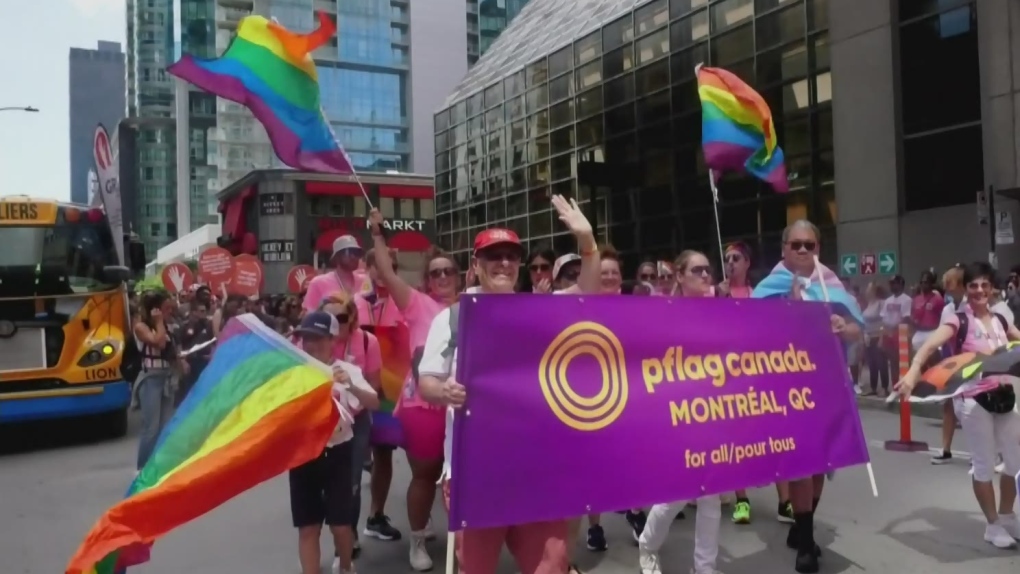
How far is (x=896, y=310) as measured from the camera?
532 inches

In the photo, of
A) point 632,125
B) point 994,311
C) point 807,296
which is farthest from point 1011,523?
point 632,125

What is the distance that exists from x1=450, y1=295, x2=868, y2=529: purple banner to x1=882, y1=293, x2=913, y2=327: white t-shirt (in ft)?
31.4

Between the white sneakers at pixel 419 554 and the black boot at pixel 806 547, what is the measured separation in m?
2.22

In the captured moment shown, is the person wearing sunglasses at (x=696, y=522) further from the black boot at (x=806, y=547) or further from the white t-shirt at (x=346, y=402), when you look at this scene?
the white t-shirt at (x=346, y=402)

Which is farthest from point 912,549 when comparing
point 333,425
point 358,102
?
point 358,102

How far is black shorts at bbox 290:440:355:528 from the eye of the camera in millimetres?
4363

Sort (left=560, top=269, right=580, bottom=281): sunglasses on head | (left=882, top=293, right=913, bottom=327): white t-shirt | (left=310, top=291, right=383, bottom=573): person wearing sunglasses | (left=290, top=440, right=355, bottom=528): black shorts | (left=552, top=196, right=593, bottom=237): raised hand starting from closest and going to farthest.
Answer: (left=552, top=196, right=593, bottom=237): raised hand, (left=290, top=440, right=355, bottom=528): black shorts, (left=310, top=291, right=383, bottom=573): person wearing sunglasses, (left=560, top=269, right=580, bottom=281): sunglasses on head, (left=882, top=293, right=913, bottom=327): white t-shirt

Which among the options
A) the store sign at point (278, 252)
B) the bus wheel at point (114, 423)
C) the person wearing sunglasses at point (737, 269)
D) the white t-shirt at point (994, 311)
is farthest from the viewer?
the store sign at point (278, 252)

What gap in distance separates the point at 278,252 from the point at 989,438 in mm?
56644

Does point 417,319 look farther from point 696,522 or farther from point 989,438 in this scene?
point 989,438

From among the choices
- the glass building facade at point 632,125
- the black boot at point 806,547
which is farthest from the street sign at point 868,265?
the black boot at point 806,547

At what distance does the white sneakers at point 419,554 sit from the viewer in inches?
207

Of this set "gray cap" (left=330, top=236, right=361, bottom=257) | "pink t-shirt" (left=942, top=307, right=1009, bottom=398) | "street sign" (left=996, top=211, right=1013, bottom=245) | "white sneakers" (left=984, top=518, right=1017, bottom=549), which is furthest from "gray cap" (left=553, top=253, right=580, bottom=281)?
"street sign" (left=996, top=211, right=1013, bottom=245)

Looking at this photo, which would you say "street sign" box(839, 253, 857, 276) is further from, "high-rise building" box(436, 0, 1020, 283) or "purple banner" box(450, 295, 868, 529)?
"purple banner" box(450, 295, 868, 529)
